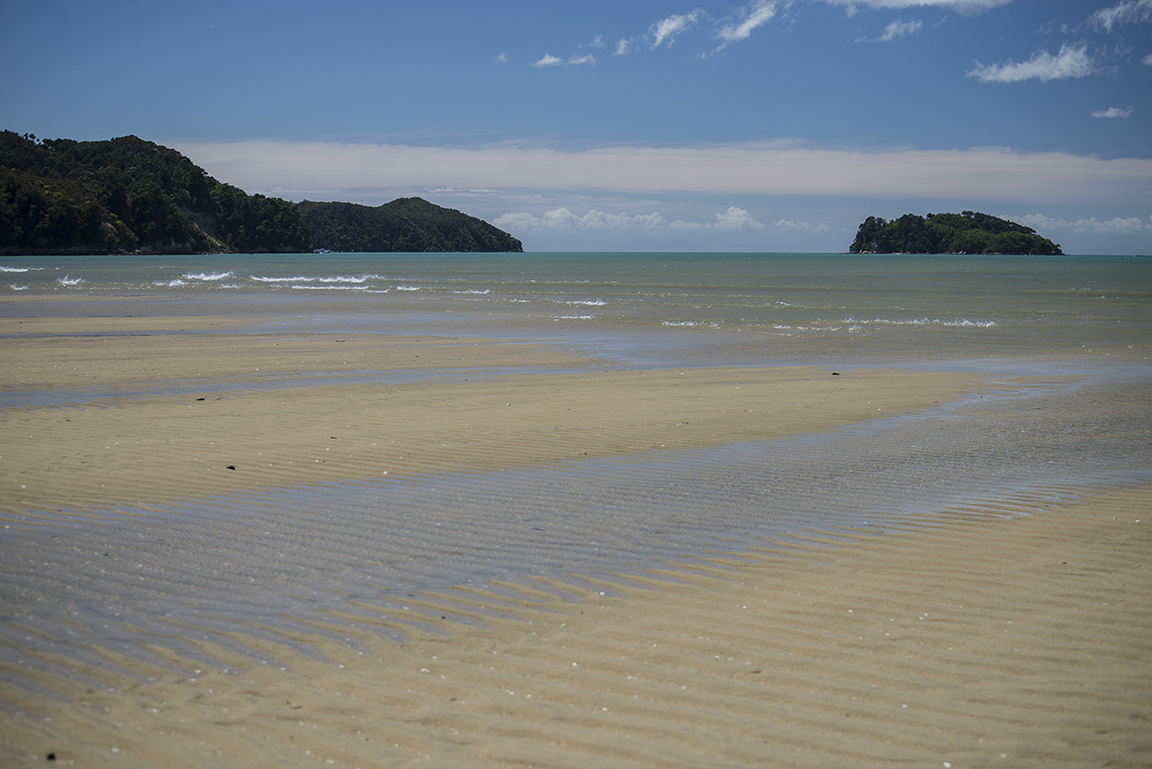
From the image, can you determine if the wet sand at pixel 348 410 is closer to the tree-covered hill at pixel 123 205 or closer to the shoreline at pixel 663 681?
the shoreline at pixel 663 681

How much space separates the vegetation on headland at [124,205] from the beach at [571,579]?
4969 inches

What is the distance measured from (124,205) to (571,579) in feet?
514

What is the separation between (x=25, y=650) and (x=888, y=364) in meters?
16.7

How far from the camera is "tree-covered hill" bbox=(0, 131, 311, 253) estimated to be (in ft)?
382

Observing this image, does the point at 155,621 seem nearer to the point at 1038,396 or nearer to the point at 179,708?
the point at 179,708

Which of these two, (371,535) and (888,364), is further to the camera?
(888,364)

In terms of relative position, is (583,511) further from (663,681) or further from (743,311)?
(743,311)

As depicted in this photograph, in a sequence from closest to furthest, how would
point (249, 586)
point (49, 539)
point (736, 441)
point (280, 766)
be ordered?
1. point (280, 766)
2. point (249, 586)
3. point (49, 539)
4. point (736, 441)

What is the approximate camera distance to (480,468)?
8.47 metres

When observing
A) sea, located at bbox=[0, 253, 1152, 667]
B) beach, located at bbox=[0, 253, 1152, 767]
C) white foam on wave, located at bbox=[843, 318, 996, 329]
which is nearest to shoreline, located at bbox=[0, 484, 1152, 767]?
beach, located at bbox=[0, 253, 1152, 767]

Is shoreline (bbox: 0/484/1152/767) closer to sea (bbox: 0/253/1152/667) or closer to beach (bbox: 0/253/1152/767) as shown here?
beach (bbox: 0/253/1152/767)

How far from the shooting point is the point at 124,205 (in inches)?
5453

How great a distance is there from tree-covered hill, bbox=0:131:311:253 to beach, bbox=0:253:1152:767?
414 ft

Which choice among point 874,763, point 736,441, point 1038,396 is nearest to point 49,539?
point 874,763
